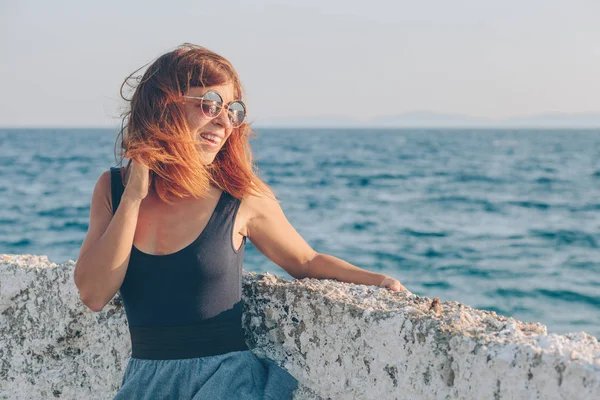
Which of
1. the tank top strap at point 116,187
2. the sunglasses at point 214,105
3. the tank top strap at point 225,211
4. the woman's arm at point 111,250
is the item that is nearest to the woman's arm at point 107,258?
the woman's arm at point 111,250

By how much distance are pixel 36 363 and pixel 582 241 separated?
670 inches

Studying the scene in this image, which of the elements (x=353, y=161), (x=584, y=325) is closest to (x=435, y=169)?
(x=353, y=161)

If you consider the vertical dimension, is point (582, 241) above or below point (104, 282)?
below

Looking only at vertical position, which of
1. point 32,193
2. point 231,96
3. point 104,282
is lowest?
point 32,193

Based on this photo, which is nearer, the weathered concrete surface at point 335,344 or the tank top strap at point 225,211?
the weathered concrete surface at point 335,344

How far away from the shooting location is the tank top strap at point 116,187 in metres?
2.38

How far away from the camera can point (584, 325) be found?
1088cm

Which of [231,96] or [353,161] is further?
[353,161]

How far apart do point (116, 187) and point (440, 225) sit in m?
17.9

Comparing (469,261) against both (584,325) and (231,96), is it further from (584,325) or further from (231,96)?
(231,96)

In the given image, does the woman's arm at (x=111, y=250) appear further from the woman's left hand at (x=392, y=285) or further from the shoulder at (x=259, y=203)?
the woman's left hand at (x=392, y=285)

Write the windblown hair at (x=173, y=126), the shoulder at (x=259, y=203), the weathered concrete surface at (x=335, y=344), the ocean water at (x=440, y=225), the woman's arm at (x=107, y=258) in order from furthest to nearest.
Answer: the ocean water at (x=440, y=225)
the shoulder at (x=259, y=203)
the windblown hair at (x=173, y=126)
the woman's arm at (x=107, y=258)
the weathered concrete surface at (x=335, y=344)

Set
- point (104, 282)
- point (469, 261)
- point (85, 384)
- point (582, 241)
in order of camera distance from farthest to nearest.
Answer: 1. point (582, 241)
2. point (469, 261)
3. point (85, 384)
4. point (104, 282)

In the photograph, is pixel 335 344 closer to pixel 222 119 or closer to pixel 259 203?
pixel 259 203
